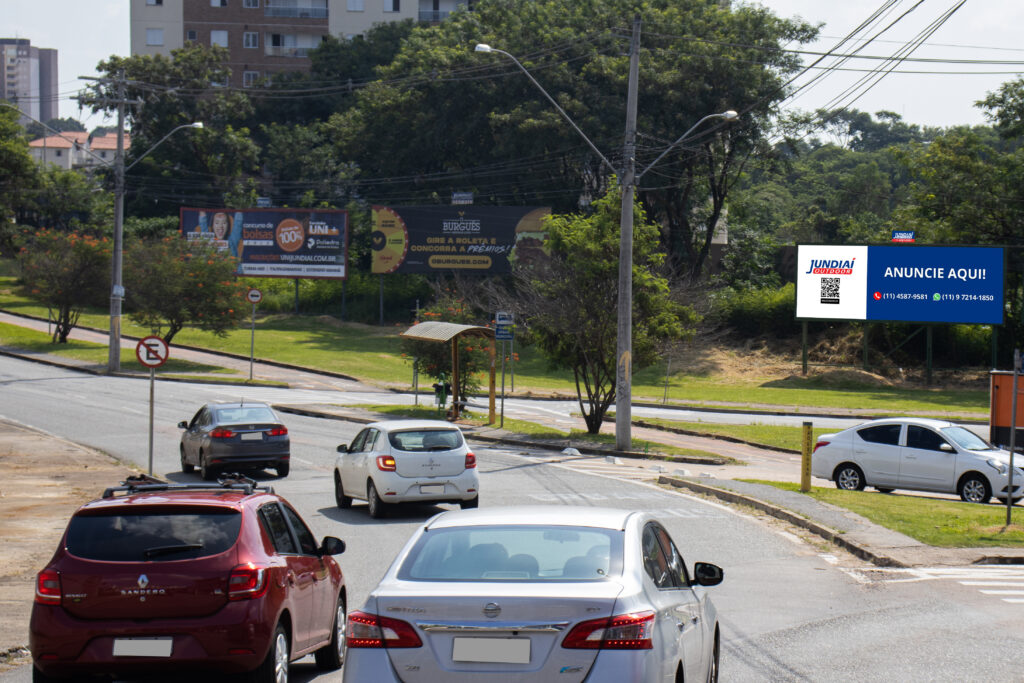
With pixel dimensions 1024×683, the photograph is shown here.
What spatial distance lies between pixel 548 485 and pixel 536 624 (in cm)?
1631

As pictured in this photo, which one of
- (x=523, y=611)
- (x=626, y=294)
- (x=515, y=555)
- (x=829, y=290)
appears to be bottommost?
(x=523, y=611)

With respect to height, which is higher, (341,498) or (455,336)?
(455,336)

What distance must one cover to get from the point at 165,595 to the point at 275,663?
33.8 inches

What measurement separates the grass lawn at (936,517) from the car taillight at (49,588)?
11.8 metres

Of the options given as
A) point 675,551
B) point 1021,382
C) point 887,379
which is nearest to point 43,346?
point 887,379

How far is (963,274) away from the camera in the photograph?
173 ft

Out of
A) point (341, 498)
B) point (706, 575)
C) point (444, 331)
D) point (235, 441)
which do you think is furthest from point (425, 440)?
point (444, 331)

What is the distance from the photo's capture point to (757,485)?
21.5 meters

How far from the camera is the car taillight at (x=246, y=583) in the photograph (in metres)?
7.43

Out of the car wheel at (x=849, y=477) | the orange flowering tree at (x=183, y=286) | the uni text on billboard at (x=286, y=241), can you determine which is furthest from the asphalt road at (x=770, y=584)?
the uni text on billboard at (x=286, y=241)

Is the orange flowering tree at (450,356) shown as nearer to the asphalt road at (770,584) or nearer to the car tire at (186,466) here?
the asphalt road at (770,584)

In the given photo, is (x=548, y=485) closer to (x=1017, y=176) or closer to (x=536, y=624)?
(x=536, y=624)

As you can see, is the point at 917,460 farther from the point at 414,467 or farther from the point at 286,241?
the point at 286,241

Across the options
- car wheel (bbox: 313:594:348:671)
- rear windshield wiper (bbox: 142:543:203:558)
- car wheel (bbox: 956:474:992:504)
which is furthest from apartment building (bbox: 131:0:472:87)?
rear windshield wiper (bbox: 142:543:203:558)
